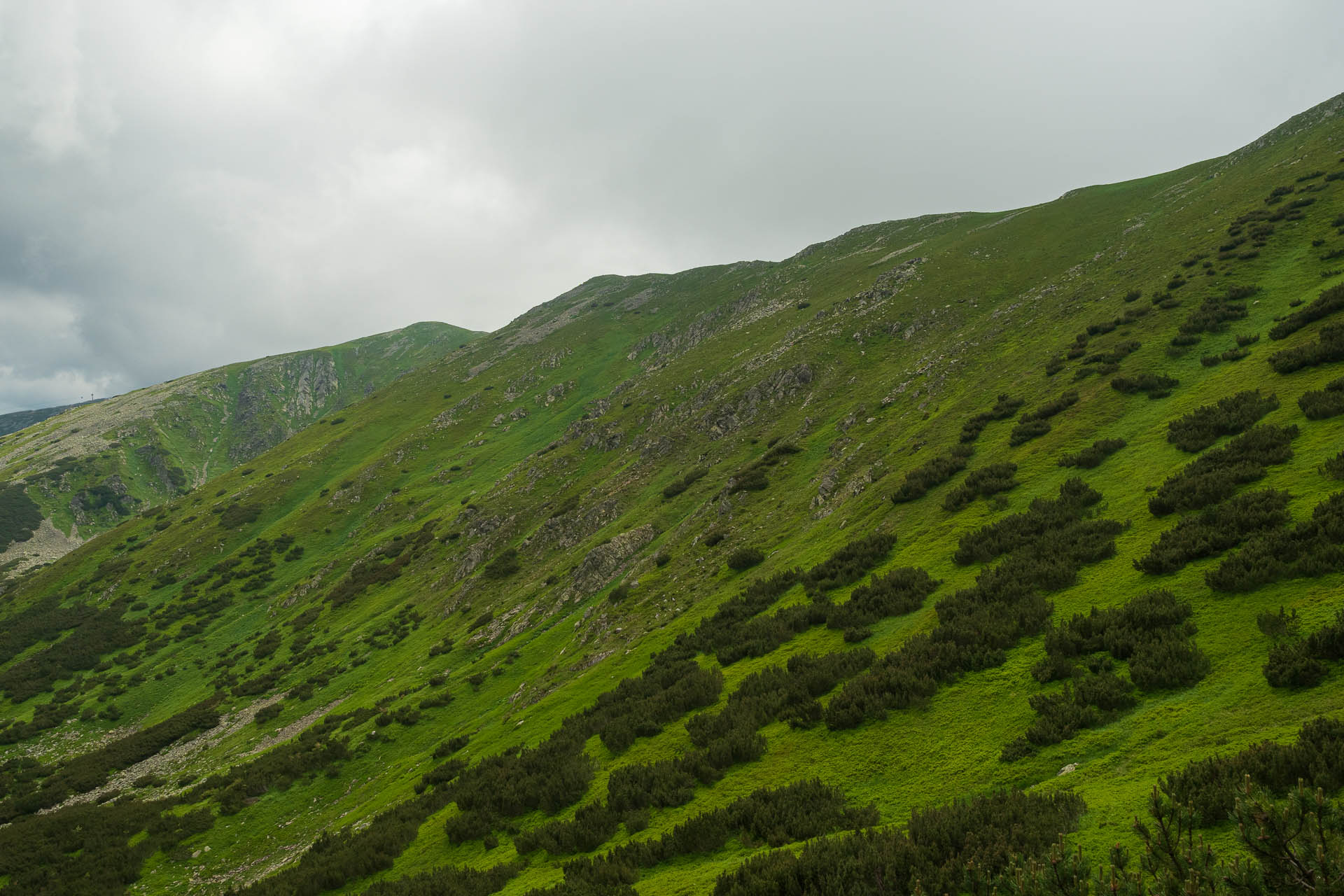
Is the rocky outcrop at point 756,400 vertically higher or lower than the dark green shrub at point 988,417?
higher

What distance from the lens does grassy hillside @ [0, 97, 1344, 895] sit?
10211mm

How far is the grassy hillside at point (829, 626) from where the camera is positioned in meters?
10.2

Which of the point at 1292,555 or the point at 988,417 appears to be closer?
the point at 1292,555

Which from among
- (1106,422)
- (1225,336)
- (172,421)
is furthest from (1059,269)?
(172,421)

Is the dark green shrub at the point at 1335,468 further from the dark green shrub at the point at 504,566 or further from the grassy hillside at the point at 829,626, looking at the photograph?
the dark green shrub at the point at 504,566

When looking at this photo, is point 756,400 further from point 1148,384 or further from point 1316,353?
point 1316,353

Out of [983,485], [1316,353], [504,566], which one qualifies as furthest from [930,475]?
[504,566]

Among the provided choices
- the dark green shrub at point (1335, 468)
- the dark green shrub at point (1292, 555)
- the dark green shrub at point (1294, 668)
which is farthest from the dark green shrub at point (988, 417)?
the dark green shrub at point (1294, 668)

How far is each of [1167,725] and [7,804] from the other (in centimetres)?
6338

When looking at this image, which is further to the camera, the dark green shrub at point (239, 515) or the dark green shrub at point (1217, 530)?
the dark green shrub at point (239, 515)

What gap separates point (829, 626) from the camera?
2000cm

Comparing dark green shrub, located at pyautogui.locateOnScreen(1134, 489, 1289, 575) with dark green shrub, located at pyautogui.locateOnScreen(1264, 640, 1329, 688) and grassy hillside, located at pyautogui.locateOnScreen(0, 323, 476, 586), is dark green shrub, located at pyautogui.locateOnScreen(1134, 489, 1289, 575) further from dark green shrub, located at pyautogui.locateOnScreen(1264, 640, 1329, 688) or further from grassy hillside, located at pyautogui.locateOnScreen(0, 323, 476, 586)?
grassy hillside, located at pyautogui.locateOnScreen(0, 323, 476, 586)

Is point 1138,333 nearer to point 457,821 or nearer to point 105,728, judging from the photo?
point 457,821

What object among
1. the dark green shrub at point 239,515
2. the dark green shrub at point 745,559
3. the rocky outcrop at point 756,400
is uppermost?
the dark green shrub at point 239,515
